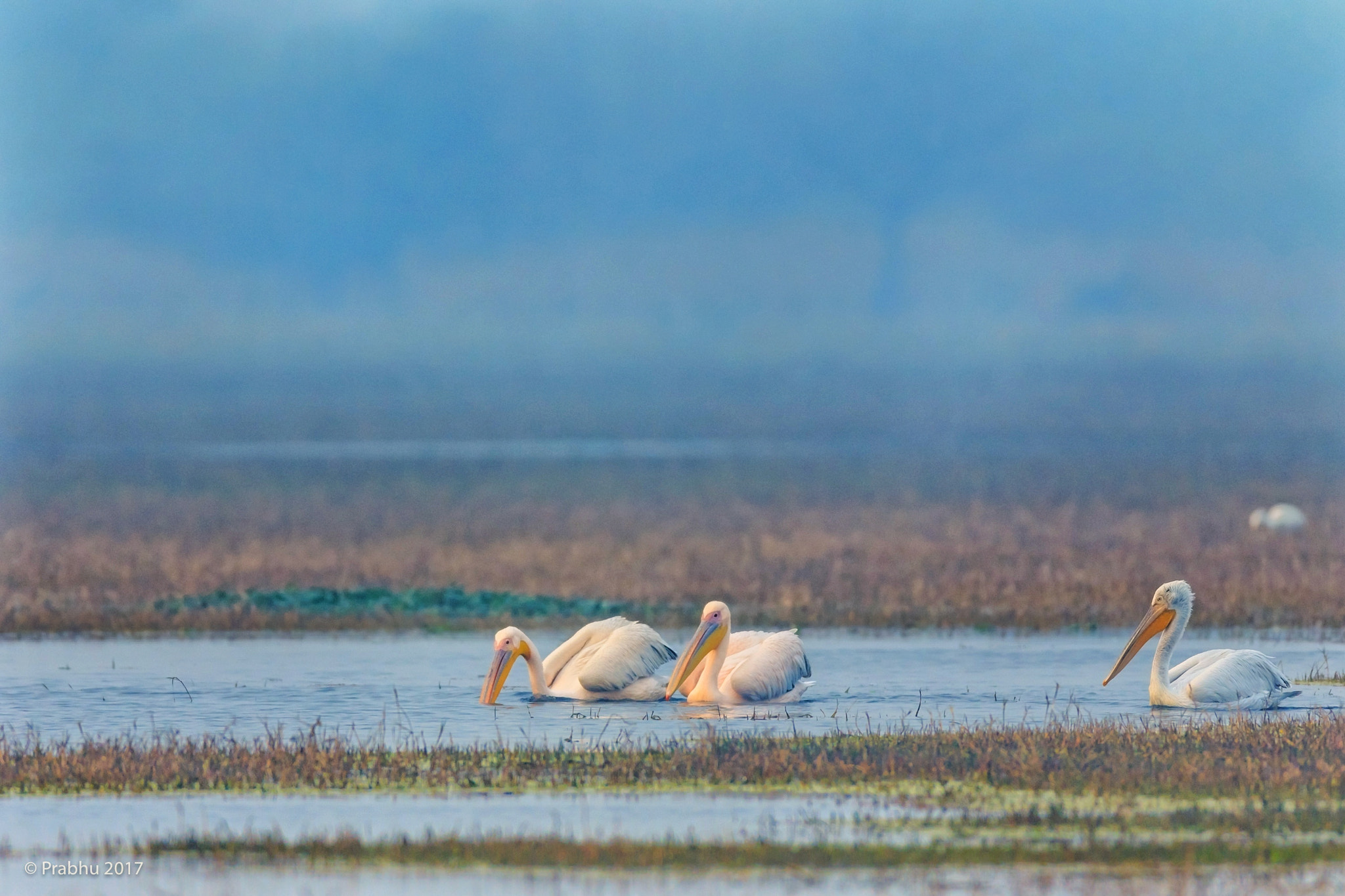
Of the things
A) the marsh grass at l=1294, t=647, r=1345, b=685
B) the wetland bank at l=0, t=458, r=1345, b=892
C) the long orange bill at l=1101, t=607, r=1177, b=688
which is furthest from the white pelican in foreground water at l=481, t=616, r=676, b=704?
the marsh grass at l=1294, t=647, r=1345, b=685

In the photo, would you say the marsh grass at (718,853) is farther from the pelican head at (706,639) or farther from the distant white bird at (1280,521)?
the distant white bird at (1280,521)

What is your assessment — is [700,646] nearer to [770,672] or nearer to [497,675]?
[770,672]

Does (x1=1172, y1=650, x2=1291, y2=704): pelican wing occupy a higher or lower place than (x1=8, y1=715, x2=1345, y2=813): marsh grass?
higher

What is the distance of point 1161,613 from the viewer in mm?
15508

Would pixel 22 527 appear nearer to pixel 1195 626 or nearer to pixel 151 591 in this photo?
pixel 151 591

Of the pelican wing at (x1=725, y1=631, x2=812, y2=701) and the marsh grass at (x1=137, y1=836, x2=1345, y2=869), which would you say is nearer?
the marsh grass at (x1=137, y1=836, x2=1345, y2=869)

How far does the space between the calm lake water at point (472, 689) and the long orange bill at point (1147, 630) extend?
27 centimetres

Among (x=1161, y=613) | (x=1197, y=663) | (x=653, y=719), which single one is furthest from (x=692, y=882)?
(x=1161, y=613)

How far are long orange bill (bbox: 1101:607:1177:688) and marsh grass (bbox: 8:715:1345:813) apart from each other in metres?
2.37

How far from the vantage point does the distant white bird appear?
121 feet

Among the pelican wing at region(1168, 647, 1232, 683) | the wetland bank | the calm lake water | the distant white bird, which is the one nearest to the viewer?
the wetland bank

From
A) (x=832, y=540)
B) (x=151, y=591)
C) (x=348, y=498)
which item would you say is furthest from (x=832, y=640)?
(x=348, y=498)

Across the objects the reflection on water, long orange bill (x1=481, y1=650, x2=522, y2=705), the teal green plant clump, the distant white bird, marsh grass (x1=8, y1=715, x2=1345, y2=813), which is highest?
the distant white bird

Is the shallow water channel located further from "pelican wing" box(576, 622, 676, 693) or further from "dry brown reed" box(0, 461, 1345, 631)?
"dry brown reed" box(0, 461, 1345, 631)
